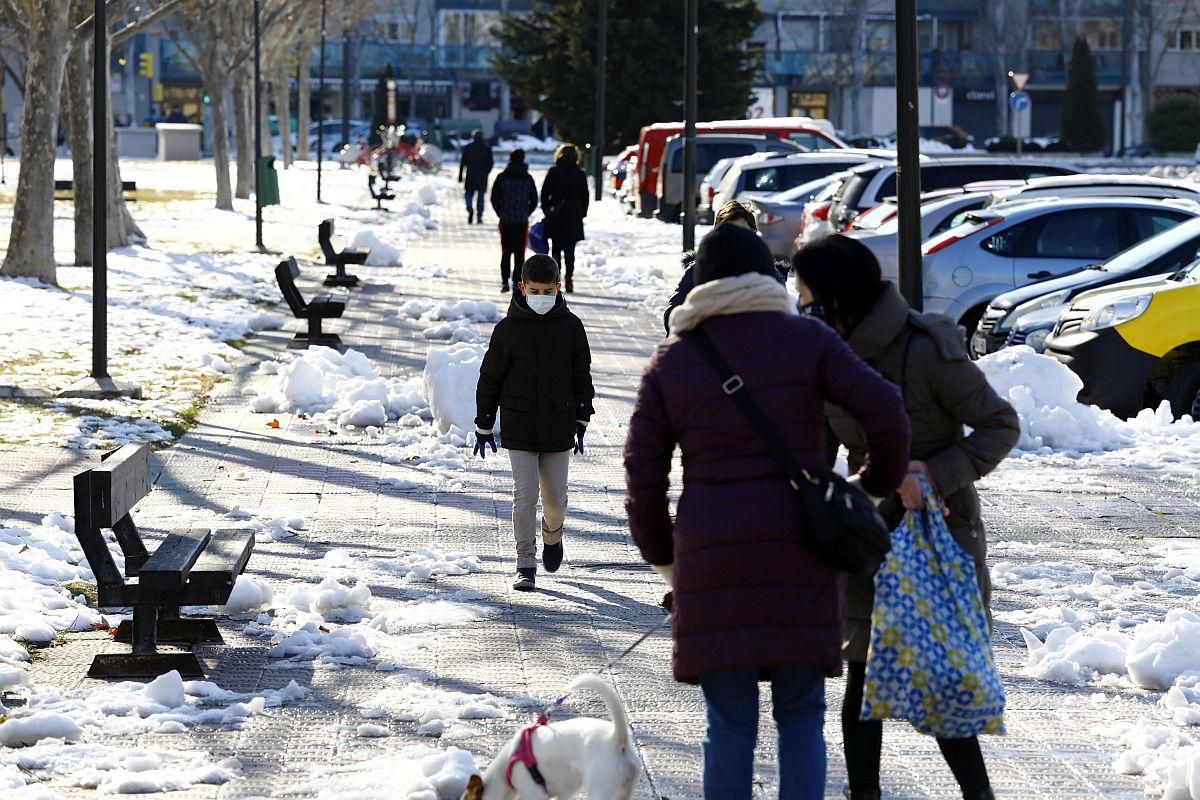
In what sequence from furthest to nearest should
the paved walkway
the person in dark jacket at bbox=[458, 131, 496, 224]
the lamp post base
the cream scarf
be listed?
the person in dark jacket at bbox=[458, 131, 496, 224], the lamp post base, the paved walkway, the cream scarf

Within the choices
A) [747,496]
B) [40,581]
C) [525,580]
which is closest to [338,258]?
[40,581]

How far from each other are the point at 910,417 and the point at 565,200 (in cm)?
1586

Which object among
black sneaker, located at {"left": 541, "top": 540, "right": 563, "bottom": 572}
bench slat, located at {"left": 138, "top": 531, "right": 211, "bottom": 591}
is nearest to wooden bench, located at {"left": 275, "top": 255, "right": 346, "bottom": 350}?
black sneaker, located at {"left": 541, "top": 540, "right": 563, "bottom": 572}

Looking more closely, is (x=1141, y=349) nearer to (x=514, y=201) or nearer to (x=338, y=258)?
(x=514, y=201)

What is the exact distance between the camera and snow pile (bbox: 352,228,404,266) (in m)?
25.5

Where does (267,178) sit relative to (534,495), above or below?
above

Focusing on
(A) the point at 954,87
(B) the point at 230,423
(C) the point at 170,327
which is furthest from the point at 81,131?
(A) the point at 954,87

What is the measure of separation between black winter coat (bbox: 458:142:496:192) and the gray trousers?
2350cm

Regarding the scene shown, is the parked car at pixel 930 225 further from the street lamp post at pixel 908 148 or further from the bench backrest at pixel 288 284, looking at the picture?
the street lamp post at pixel 908 148

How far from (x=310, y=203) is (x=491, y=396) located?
116ft

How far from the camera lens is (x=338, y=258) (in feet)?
73.9

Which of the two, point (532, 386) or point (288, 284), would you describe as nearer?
point (532, 386)

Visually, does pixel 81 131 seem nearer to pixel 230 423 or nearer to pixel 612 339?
pixel 612 339

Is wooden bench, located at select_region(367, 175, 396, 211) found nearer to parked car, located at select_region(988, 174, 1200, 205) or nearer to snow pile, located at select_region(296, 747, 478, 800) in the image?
parked car, located at select_region(988, 174, 1200, 205)
